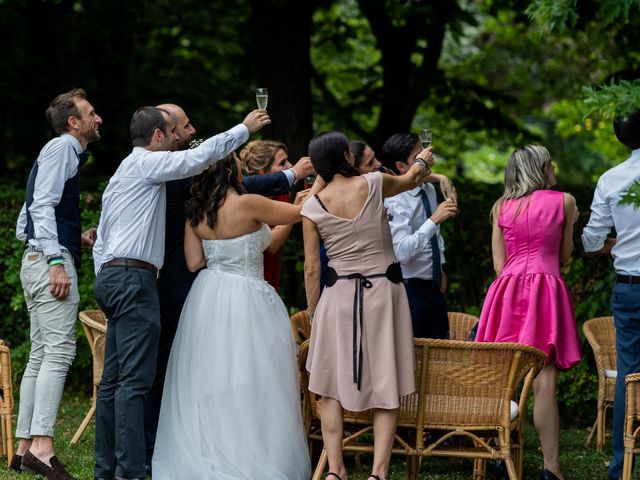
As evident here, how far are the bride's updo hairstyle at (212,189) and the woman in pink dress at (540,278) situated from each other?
5.43 feet

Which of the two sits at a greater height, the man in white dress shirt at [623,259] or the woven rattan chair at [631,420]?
the man in white dress shirt at [623,259]

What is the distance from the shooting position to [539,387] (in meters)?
6.33

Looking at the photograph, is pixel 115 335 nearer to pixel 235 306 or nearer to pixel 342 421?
pixel 235 306

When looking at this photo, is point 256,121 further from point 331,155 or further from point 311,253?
point 311,253

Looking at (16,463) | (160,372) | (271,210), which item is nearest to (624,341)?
(271,210)

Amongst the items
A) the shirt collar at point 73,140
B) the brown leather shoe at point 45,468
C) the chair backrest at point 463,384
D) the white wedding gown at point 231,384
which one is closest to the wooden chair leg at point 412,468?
the chair backrest at point 463,384

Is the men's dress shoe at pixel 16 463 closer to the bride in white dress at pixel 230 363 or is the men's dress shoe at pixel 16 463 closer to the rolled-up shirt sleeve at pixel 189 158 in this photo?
the bride in white dress at pixel 230 363

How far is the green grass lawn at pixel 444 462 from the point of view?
→ 6598 mm

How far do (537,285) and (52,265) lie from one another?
9.20 feet

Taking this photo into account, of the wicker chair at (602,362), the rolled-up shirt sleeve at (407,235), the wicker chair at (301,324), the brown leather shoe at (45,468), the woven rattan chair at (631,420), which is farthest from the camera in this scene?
the wicker chair at (602,362)

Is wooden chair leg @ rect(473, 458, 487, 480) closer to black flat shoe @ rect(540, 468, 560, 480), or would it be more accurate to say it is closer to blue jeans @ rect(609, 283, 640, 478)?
black flat shoe @ rect(540, 468, 560, 480)

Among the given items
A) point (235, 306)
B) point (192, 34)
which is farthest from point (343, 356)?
point (192, 34)

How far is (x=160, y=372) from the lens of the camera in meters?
6.33

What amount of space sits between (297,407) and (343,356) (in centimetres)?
59
